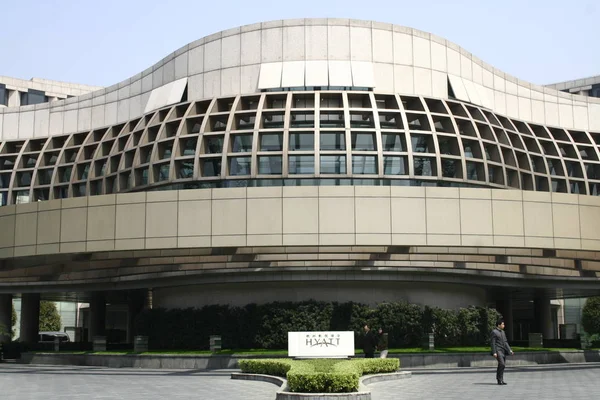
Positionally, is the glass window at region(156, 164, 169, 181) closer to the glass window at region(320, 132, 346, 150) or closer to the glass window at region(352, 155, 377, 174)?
the glass window at region(320, 132, 346, 150)

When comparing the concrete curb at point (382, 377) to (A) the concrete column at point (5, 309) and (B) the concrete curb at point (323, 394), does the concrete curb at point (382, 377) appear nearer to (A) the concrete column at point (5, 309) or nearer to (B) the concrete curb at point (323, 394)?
(B) the concrete curb at point (323, 394)

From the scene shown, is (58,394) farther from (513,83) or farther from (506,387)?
(513,83)

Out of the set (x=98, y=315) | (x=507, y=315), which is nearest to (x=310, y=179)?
(x=507, y=315)

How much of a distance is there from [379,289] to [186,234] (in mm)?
10455

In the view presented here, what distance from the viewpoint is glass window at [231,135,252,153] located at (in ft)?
131

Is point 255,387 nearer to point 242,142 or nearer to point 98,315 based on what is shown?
point 242,142

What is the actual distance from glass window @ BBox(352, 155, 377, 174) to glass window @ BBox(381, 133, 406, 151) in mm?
1263

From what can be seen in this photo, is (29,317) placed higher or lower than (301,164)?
lower

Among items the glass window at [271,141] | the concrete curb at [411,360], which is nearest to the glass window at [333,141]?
the glass window at [271,141]

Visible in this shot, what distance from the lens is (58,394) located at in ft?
64.1

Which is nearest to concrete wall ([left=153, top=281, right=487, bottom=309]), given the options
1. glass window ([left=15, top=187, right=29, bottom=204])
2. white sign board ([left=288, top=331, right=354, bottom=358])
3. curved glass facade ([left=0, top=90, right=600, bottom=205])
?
curved glass facade ([left=0, top=90, right=600, bottom=205])

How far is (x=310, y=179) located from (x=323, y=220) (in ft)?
15.4

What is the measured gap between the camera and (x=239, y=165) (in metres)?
39.0

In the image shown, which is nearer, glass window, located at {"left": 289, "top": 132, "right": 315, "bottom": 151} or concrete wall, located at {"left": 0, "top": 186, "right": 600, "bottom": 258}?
concrete wall, located at {"left": 0, "top": 186, "right": 600, "bottom": 258}
